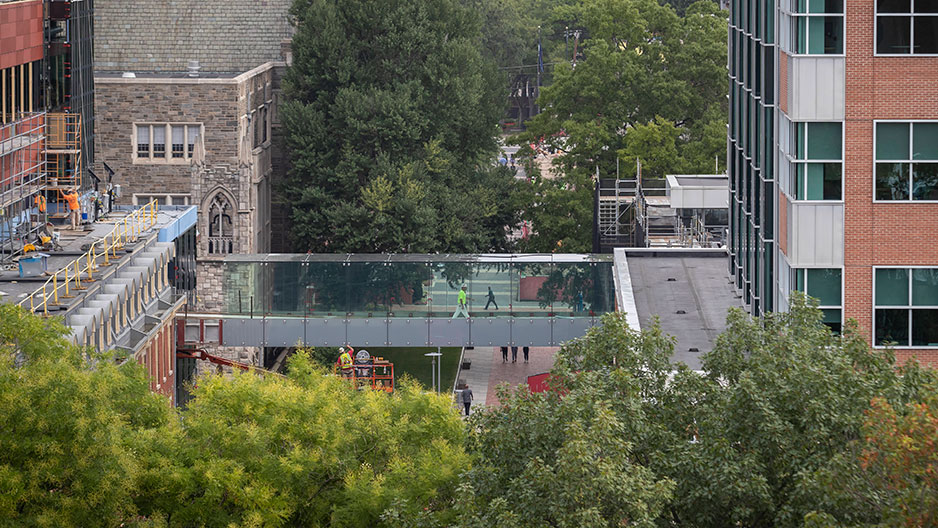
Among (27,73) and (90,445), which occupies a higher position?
(27,73)

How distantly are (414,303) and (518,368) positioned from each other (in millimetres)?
9188

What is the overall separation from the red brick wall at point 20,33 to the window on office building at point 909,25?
3023 centimetres

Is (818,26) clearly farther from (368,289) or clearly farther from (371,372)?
(371,372)

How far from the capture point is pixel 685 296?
50125mm

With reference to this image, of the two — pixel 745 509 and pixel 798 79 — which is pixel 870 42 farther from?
pixel 745 509

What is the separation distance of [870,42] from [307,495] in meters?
14.3

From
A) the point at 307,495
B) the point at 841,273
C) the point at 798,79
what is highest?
Result: the point at 798,79

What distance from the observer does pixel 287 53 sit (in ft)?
271

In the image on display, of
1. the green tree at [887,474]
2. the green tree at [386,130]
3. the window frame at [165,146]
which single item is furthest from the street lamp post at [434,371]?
the green tree at [887,474]

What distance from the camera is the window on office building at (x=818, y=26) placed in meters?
35.4

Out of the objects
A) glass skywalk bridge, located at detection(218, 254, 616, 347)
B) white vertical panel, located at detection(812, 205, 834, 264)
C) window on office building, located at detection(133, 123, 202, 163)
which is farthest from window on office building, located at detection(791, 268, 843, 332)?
window on office building, located at detection(133, 123, 202, 163)

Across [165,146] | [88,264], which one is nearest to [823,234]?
[88,264]

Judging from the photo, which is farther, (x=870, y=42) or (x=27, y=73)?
(x=27, y=73)

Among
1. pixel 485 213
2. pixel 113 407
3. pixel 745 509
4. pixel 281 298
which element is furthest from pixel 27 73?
pixel 745 509
